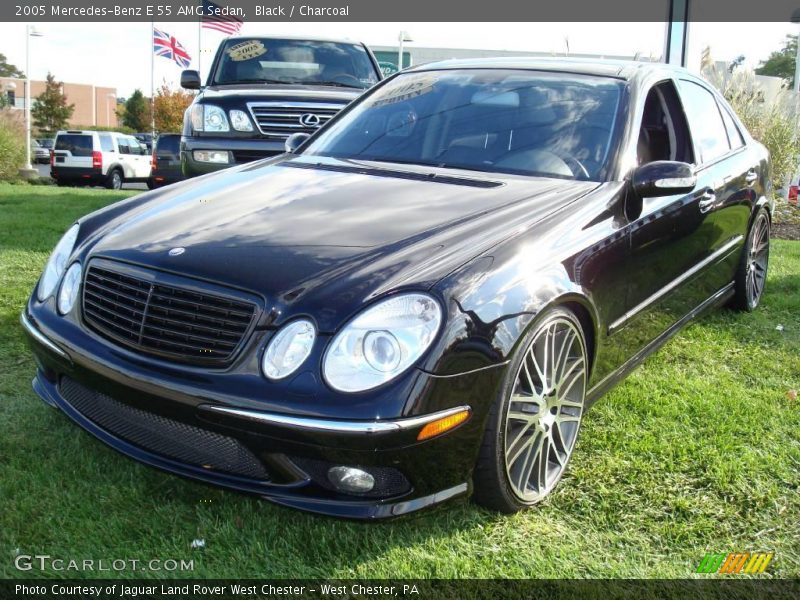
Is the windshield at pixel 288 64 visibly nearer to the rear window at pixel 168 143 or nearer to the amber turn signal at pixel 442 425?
the amber turn signal at pixel 442 425

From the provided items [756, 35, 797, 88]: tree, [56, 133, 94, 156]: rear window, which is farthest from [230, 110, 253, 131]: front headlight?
[756, 35, 797, 88]: tree

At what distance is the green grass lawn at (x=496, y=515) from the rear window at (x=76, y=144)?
20759 mm

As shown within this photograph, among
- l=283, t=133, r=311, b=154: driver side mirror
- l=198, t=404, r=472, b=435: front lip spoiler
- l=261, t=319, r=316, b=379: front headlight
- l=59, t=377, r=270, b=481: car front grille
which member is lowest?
l=59, t=377, r=270, b=481: car front grille

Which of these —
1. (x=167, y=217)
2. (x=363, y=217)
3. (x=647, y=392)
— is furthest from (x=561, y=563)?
(x=167, y=217)

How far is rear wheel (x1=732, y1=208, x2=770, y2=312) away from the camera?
4897mm

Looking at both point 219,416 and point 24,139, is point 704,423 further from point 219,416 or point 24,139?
point 24,139

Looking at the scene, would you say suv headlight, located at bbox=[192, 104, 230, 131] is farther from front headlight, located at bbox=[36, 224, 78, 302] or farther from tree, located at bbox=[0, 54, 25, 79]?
tree, located at bbox=[0, 54, 25, 79]

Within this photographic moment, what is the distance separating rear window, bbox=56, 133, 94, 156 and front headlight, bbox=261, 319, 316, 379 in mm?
22491

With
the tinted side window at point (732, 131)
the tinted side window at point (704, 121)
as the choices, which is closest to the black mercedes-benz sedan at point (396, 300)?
the tinted side window at point (704, 121)

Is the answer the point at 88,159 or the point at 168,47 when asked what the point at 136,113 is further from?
the point at 88,159

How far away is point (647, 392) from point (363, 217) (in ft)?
5.92

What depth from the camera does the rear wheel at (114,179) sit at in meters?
23.3

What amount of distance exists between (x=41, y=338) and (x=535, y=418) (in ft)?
5.70

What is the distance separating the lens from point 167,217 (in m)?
2.92
